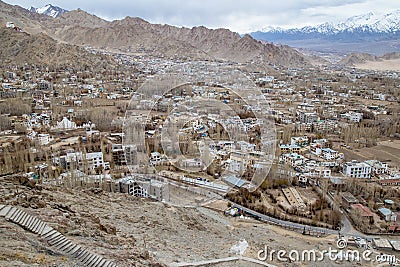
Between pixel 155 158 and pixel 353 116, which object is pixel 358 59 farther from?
pixel 155 158

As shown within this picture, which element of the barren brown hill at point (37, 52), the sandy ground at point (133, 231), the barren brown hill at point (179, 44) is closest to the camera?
the sandy ground at point (133, 231)

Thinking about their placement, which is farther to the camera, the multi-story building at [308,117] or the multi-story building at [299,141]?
the multi-story building at [308,117]

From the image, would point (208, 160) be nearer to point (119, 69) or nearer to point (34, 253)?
point (34, 253)

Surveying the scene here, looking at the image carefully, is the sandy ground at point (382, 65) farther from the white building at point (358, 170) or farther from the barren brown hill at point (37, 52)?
the white building at point (358, 170)

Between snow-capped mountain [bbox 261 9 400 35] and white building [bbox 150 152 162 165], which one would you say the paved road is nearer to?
white building [bbox 150 152 162 165]

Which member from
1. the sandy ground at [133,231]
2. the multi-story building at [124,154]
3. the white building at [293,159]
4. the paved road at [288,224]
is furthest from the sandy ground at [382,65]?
the sandy ground at [133,231]

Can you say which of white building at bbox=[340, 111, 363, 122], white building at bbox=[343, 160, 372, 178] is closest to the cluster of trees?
white building at bbox=[343, 160, 372, 178]

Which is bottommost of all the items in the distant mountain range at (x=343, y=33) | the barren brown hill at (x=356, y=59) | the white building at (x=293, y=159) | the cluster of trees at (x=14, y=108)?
the white building at (x=293, y=159)

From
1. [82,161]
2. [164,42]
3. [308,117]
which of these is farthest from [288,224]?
[164,42]
